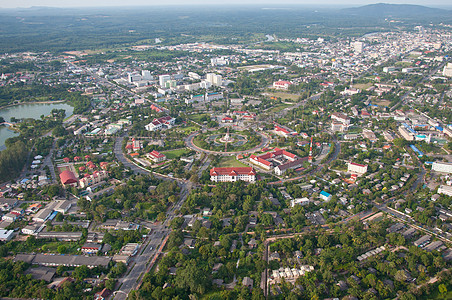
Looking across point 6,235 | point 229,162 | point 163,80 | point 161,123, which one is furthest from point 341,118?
point 6,235

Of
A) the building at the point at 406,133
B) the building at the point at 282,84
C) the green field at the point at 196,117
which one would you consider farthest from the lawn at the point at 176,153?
the building at the point at 282,84

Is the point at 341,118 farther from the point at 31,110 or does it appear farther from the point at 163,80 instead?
the point at 31,110

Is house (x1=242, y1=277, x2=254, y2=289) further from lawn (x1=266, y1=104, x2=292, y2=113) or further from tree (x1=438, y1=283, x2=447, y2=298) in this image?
lawn (x1=266, y1=104, x2=292, y2=113)

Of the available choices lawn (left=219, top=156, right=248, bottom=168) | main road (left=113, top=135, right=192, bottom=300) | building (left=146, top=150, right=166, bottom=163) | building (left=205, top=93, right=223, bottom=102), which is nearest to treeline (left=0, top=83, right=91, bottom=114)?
building (left=205, top=93, right=223, bottom=102)

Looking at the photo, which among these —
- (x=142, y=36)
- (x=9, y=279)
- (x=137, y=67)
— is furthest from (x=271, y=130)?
(x=142, y=36)

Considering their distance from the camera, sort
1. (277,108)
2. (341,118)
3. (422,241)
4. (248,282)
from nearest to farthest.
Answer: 1. (248,282)
2. (422,241)
3. (341,118)
4. (277,108)

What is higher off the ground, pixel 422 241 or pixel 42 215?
pixel 422 241
